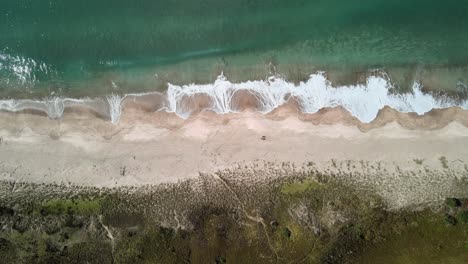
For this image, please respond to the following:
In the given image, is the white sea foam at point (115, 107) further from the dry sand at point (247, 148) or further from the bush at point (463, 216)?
the bush at point (463, 216)

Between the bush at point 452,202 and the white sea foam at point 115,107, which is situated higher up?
the white sea foam at point 115,107

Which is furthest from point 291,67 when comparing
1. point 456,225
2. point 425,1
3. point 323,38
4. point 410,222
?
point 456,225

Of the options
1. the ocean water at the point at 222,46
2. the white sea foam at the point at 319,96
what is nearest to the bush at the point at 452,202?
the white sea foam at the point at 319,96

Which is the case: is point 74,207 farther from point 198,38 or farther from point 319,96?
point 319,96

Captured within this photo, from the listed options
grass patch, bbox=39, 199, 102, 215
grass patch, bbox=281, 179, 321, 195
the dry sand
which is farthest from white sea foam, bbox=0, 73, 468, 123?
grass patch, bbox=39, 199, 102, 215

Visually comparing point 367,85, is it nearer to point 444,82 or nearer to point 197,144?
point 444,82
